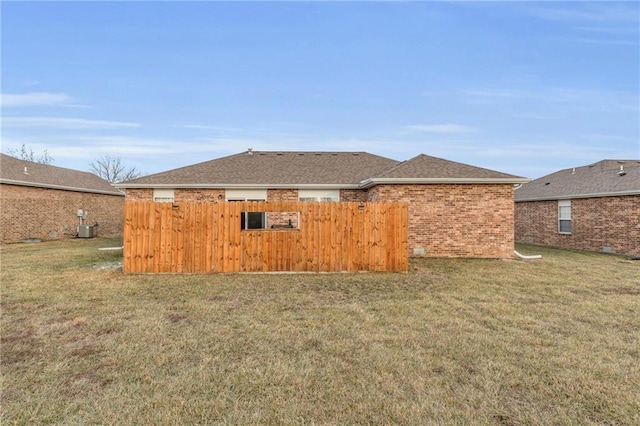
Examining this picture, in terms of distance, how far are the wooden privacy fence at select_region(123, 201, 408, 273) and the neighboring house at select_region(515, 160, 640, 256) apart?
442 inches

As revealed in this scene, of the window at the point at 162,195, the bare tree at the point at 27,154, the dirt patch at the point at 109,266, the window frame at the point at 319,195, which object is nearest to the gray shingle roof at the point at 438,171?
the window frame at the point at 319,195

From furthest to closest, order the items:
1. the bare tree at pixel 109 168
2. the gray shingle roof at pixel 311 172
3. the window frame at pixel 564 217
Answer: the bare tree at pixel 109 168 → the window frame at pixel 564 217 → the gray shingle roof at pixel 311 172

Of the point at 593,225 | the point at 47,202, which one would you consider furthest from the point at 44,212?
the point at 593,225

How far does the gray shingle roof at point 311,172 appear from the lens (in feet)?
37.5

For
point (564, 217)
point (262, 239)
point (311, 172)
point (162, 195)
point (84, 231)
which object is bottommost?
point (84, 231)

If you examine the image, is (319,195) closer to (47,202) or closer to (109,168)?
(47,202)

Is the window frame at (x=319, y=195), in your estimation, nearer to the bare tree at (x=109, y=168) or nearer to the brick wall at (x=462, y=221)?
the brick wall at (x=462, y=221)

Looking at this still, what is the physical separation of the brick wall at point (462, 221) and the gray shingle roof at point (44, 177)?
1901 centimetres

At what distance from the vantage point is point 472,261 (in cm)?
1050

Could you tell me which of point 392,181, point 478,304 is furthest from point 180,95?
point 478,304

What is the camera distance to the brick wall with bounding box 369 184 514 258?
11.3 m

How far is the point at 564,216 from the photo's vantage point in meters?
15.5

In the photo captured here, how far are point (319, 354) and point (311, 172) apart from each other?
36.0 feet

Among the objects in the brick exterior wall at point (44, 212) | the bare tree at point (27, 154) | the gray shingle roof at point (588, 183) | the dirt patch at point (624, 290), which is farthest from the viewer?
the bare tree at point (27, 154)
